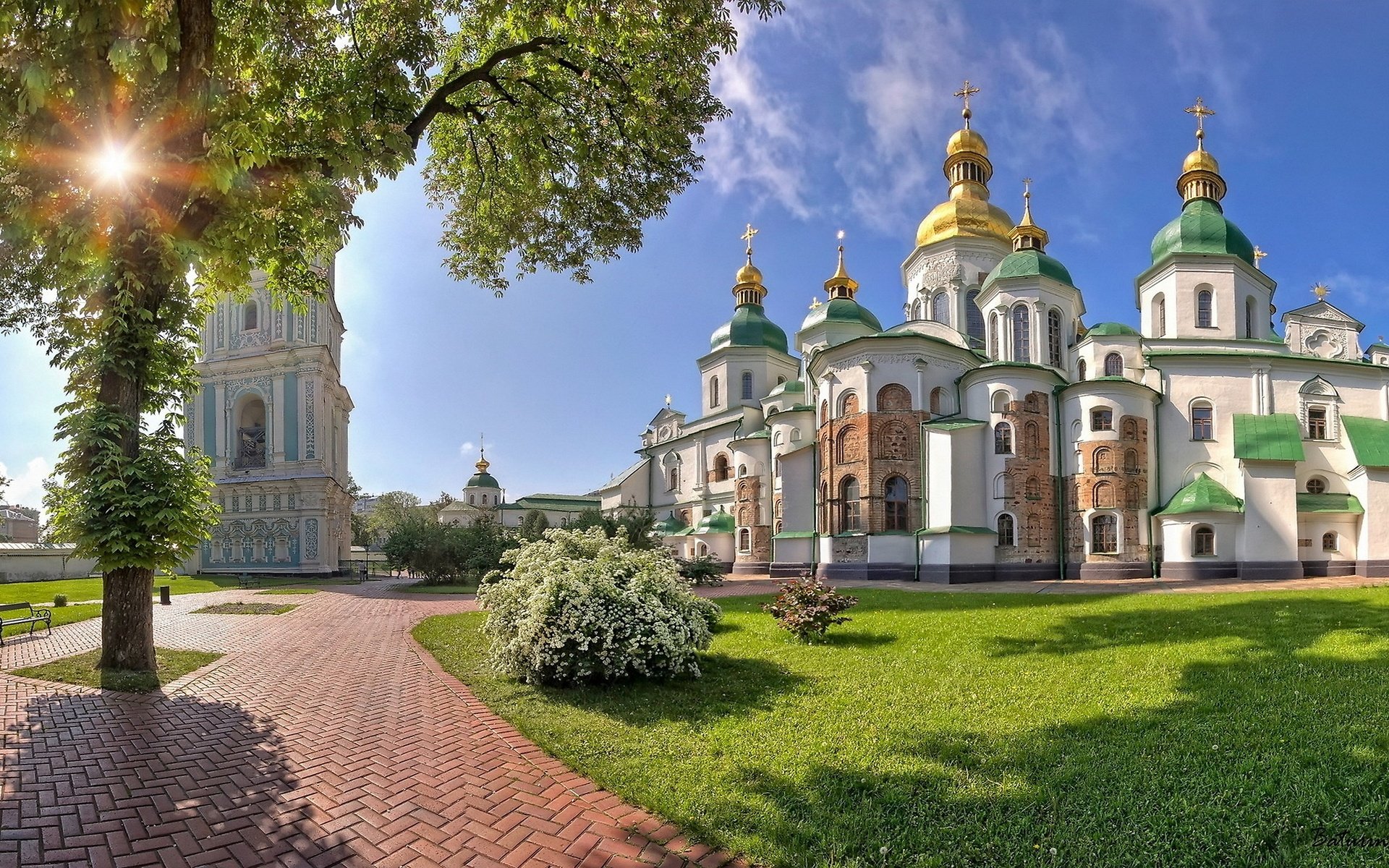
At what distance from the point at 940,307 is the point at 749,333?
438 inches

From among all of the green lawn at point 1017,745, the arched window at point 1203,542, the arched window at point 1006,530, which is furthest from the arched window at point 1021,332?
the green lawn at point 1017,745

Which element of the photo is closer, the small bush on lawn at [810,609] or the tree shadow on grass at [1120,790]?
the tree shadow on grass at [1120,790]

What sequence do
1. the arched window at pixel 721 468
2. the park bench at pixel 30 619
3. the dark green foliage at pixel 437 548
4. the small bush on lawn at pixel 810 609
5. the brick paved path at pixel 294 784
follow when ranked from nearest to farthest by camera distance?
the brick paved path at pixel 294 784
the small bush on lawn at pixel 810 609
the park bench at pixel 30 619
the dark green foliage at pixel 437 548
the arched window at pixel 721 468

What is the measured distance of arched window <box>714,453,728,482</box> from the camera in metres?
38.8

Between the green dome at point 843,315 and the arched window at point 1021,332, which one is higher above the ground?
the green dome at point 843,315

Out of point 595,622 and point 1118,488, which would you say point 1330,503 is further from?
point 595,622

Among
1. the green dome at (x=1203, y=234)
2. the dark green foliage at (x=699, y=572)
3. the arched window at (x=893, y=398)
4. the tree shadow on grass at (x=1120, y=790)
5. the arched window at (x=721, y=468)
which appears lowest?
the dark green foliage at (x=699, y=572)

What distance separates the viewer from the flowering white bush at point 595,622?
8.05 metres

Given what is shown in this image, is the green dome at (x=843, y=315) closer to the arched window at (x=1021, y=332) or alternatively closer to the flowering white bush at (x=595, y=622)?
the arched window at (x=1021, y=332)

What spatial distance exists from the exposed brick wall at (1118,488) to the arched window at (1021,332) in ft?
16.6

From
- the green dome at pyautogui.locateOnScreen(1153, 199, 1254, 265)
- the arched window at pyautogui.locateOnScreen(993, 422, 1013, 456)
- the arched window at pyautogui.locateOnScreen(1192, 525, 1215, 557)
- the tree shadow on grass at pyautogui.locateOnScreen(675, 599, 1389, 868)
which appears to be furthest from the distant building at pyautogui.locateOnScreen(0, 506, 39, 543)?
the green dome at pyautogui.locateOnScreen(1153, 199, 1254, 265)

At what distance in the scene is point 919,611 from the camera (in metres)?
14.2

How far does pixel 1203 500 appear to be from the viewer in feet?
77.5

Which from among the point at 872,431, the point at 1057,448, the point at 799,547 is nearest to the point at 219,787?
the point at 872,431
